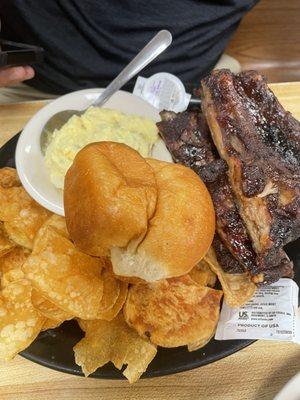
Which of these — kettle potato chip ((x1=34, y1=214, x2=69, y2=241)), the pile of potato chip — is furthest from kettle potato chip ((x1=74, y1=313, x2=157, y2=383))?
kettle potato chip ((x1=34, y1=214, x2=69, y2=241))

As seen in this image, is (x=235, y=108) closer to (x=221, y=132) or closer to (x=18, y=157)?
(x=221, y=132)

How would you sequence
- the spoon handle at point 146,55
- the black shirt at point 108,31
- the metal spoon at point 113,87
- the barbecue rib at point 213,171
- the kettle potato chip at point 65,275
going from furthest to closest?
the black shirt at point 108,31, the spoon handle at point 146,55, the metal spoon at point 113,87, the barbecue rib at point 213,171, the kettle potato chip at point 65,275

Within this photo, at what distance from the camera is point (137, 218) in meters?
0.86

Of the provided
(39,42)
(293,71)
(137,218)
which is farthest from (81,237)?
(293,71)

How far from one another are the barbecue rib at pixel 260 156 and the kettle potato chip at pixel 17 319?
1.68 ft

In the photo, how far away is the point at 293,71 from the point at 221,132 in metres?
0.93

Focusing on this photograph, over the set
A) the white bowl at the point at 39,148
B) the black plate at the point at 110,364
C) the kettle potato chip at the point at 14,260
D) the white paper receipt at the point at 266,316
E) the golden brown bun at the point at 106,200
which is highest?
the golden brown bun at the point at 106,200

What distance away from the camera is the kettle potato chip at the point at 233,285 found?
107 cm

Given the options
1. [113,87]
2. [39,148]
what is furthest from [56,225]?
[113,87]

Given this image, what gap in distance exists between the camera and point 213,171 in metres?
1.17

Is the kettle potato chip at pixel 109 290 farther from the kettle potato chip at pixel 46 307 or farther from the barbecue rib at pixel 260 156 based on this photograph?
the barbecue rib at pixel 260 156

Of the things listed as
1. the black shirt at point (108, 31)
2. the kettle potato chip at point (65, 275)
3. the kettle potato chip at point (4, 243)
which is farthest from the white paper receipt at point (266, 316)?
the black shirt at point (108, 31)

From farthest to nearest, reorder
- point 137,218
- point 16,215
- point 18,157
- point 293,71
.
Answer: point 293,71 < point 18,157 < point 16,215 < point 137,218

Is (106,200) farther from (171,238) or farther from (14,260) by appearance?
(14,260)
